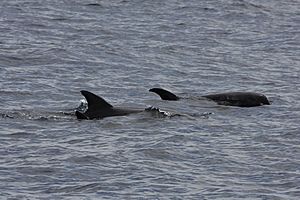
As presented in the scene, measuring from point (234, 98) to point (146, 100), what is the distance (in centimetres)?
161

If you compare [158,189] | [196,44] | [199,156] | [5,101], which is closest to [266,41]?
[196,44]

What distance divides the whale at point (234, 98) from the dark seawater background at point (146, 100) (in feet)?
0.72

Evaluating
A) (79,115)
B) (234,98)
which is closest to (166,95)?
(234,98)

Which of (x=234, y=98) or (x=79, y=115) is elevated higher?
(x=79, y=115)

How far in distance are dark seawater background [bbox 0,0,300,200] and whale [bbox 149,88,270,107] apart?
0.22 metres

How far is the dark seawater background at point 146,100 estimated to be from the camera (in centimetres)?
1335

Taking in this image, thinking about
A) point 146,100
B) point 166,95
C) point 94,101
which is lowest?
point 146,100

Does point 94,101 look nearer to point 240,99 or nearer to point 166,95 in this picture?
point 166,95

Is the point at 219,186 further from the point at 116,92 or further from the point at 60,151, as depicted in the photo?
the point at 116,92

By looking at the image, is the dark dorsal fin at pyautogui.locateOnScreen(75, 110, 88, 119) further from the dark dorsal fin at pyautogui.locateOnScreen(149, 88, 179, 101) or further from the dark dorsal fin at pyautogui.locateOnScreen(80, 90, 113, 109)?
the dark dorsal fin at pyautogui.locateOnScreen(149, 88, 179, 101)

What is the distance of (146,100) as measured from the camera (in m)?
19.8

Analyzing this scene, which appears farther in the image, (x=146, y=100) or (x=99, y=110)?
(x=146, y=100)

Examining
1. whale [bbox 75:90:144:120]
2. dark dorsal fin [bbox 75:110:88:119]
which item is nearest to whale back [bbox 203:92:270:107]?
whale [bbox 75:90:144:120]

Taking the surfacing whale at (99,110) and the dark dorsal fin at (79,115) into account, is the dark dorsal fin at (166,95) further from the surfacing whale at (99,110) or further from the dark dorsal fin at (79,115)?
the dark dorsal fin at (79,115)
